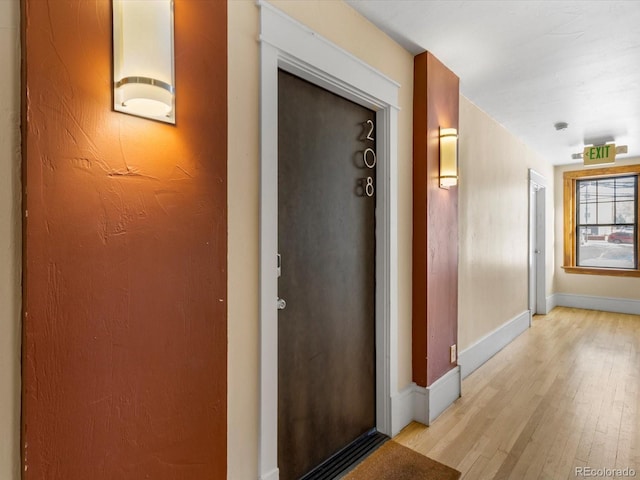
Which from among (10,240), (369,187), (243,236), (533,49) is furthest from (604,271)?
(10,240)

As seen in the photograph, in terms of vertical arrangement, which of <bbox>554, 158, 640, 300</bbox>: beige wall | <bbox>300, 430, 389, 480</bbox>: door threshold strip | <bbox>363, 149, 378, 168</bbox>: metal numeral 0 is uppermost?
<bbox>363, 149, 378, 168</bbox>: metal numeral 0

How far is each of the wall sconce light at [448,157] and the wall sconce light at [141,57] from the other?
1938mm

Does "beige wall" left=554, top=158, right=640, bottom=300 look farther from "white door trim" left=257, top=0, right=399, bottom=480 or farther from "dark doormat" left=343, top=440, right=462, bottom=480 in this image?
"dark doormat" left=343, top=440, right=462, bottom=480

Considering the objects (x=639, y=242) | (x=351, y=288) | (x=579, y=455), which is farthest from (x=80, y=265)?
(x=639, y=242)

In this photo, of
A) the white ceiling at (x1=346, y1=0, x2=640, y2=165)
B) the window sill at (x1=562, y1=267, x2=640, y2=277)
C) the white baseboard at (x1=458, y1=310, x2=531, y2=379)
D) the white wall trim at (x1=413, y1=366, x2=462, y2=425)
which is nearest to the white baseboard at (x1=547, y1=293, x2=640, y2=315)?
the window sill at (x1=562, y1=267, x2=640, y2=277)

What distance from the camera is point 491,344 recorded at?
3.68m

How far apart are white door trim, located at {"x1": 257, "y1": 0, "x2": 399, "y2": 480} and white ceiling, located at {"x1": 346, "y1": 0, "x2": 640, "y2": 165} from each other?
14.3 inches

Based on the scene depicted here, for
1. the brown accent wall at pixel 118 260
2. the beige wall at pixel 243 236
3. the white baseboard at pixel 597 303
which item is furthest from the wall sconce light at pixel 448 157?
the white baseboard at pixel 597 303

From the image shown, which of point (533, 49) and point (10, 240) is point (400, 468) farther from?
point (533, 49)

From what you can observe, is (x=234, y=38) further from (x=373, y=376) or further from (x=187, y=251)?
(x=373, y=376)

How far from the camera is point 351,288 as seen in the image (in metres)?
2.12

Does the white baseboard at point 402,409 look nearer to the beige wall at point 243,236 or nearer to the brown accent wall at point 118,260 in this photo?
the beige wall at point 243,236

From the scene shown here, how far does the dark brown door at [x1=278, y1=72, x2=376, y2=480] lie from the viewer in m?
1.73

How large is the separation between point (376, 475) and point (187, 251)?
156 cm
